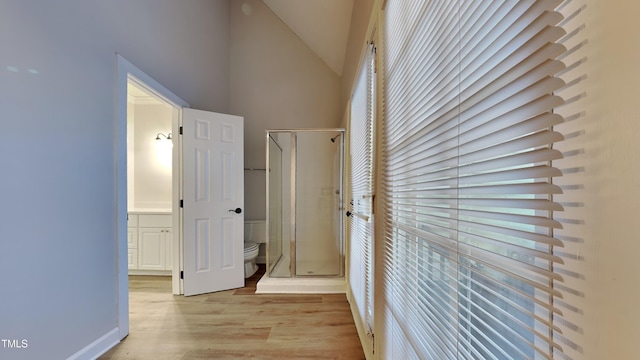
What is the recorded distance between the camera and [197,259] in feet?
8.87

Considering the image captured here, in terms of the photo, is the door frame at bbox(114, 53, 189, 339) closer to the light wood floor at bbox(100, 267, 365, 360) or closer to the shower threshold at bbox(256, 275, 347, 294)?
Result: the light wood floor at bbox(100, 267, 365, 360)

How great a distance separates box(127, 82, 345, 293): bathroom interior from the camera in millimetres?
3209

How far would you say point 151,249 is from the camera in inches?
128

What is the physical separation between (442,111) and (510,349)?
527 millimetres

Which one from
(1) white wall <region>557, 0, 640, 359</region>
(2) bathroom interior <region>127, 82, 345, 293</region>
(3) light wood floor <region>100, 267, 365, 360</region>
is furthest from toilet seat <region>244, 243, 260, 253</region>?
(1) white wall <region>557, 0, 640, 359</region>

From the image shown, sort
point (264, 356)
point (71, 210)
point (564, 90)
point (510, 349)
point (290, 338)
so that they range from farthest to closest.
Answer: point (290, 338) < point (264, 356) < point (71, 210) < point (510, 349) < point (564, 90)

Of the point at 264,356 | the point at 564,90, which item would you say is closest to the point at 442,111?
the point at 564,90

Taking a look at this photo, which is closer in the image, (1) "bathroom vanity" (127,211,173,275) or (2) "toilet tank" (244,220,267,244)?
(1) "bathroom vanity" (127,211,173,275)

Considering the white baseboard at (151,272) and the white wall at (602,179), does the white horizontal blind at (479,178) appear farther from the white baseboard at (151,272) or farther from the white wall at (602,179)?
the white baseboard at (151,272)

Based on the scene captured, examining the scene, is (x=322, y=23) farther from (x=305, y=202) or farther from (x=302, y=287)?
(x=302, y=287)

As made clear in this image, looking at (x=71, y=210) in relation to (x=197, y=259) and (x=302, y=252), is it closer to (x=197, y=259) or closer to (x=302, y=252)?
(x=197, y=259)

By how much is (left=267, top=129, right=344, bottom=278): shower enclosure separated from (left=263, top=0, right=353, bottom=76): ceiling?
3.85ft

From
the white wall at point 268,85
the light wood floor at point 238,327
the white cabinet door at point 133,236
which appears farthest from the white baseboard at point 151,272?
the white wall at point 268,85

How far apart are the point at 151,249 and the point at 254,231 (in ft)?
4.24
